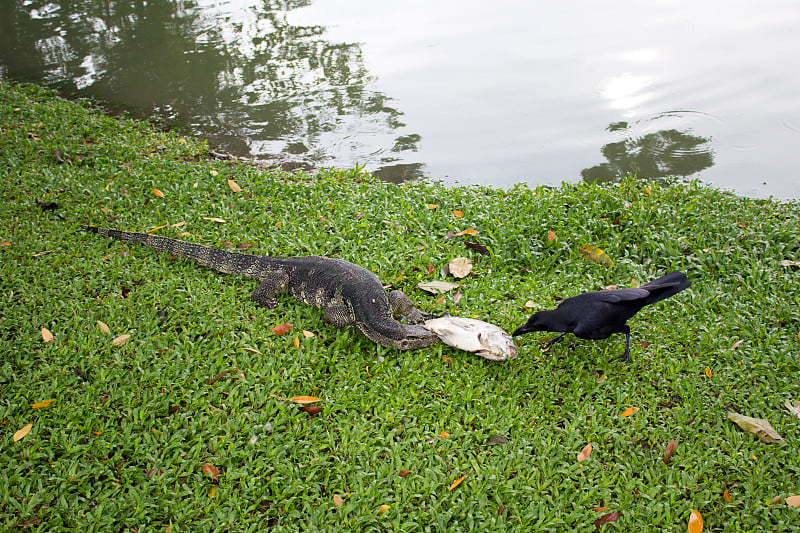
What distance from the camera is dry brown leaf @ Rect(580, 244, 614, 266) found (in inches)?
181

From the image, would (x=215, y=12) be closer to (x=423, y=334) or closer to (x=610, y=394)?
(x=423, y=334)

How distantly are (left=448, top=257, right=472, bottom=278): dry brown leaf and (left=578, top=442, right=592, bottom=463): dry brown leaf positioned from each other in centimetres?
183

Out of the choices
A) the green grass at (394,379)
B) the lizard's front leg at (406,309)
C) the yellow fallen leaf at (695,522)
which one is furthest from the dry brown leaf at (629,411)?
the lizard's front leg at (406,309)

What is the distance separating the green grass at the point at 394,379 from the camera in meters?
2.69

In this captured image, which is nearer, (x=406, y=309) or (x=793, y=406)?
(x=793, y=406)

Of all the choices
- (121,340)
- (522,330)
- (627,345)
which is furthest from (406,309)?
(121,340)

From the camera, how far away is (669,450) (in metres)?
2.98

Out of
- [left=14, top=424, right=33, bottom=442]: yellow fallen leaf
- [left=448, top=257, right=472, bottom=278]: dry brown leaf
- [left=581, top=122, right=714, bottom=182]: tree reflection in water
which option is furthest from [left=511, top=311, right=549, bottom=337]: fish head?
[left=581, top=122, right=714, bottom=182]: tree reflection in water

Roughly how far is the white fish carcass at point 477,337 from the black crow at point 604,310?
0.26m

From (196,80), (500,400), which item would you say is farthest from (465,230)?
(196,80)

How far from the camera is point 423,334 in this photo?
359cm

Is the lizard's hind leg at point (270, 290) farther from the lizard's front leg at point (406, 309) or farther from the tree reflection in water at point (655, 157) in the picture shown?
the tree reflection in water at point (655, 157)

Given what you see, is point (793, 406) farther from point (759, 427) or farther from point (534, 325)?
point (534, 325)

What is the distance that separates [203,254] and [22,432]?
1.96m
